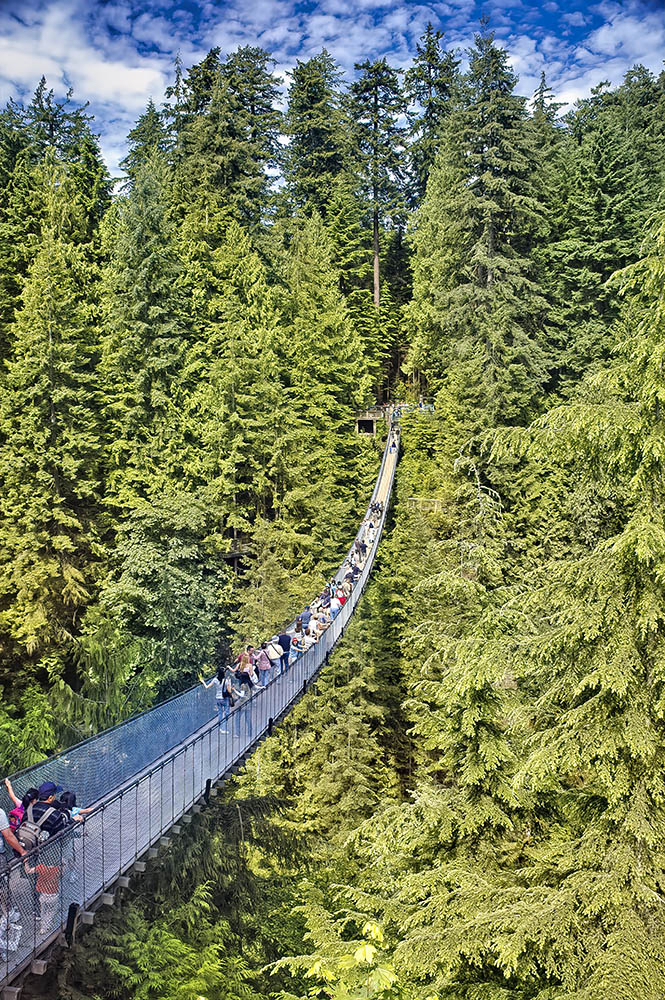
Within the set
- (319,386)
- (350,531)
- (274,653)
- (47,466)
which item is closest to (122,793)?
(274,653)

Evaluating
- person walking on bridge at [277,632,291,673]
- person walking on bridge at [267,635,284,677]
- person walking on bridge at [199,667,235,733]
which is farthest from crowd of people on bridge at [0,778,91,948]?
person walking on bridge at [277,632,291,673]

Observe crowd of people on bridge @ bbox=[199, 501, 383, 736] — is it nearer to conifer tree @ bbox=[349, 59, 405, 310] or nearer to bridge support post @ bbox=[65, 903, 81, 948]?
bridge support post @ bbox=[65, 903, 81, 948]

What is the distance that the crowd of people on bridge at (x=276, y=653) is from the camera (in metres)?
10.7

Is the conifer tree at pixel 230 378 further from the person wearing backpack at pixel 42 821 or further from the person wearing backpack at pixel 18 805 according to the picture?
the person wearing backpack at pixel 42 821

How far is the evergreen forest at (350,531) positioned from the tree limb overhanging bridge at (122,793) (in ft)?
5.97

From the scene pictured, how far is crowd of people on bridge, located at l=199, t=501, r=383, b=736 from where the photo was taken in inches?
421

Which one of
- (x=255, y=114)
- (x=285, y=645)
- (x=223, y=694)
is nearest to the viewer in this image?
(x=223, y=694)

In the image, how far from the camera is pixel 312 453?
73.7ft

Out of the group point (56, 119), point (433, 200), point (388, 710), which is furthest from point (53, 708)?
point (433, 200)

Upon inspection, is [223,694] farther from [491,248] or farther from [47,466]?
[491,248]

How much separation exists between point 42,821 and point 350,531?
18169 millimetres

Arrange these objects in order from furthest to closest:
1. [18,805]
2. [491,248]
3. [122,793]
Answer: [491,248]
[122,793]
[18,805]

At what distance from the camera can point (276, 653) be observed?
1224 cm

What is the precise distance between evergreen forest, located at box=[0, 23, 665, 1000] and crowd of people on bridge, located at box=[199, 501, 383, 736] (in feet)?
4.37
